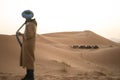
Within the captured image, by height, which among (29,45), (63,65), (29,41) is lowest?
(63,65)

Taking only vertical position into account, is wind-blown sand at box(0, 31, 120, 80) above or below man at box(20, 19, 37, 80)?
below

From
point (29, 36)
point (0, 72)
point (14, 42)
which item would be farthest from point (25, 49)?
point (14, 42)

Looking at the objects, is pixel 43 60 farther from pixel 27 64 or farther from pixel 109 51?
pixel 27 64

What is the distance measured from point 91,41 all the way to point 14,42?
21036 mm

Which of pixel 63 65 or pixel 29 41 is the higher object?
pixel 29 41

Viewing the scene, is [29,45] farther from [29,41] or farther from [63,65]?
[63,65]

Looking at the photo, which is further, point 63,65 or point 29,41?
point 63,65

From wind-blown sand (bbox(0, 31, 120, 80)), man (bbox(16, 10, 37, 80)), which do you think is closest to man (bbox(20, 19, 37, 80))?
man (bbox(16, 10, 37, 80))

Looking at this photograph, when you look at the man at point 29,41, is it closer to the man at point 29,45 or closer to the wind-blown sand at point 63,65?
the man at point 29,45

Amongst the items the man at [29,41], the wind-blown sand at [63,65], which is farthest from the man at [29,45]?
the wind-blown sand at [63,65]

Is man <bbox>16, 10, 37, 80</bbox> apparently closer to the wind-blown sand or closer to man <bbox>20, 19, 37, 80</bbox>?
man <bbox>20, 19, 37, 80</bbox>

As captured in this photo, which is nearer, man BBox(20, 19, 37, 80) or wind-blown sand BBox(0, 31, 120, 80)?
man BBox(20, 19, 37, 80)

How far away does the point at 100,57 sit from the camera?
761 inches

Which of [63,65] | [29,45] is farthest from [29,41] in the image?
[63,65]
